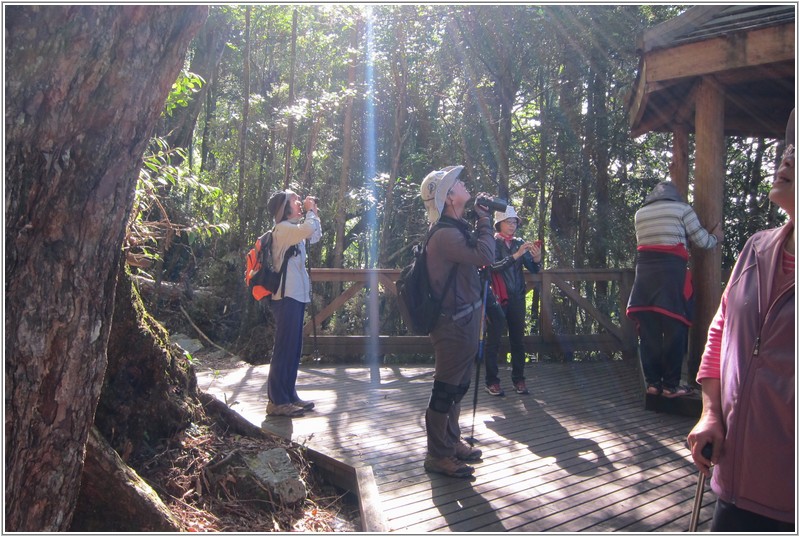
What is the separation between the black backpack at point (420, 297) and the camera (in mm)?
3900

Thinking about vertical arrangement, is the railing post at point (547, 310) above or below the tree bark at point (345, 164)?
below

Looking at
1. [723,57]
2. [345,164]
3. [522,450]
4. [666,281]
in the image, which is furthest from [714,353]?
[345,164]

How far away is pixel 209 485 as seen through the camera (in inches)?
152

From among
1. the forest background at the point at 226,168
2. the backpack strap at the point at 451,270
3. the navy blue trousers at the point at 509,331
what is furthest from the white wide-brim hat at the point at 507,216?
the forest background at the point at 226,168

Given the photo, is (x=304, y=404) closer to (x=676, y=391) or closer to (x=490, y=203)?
(x=490, y=203)

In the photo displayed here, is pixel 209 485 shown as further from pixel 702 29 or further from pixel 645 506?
pixel 702 29

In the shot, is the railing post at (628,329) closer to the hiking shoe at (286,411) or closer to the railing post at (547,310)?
the railing post at (547,310)

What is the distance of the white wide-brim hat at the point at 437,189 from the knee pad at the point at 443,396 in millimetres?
963

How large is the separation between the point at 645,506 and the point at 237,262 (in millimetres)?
11747

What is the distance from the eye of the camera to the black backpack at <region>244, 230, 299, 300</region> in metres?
5.19

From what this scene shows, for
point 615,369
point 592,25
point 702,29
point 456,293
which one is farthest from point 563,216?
point 456,293

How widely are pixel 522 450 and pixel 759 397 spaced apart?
285cm

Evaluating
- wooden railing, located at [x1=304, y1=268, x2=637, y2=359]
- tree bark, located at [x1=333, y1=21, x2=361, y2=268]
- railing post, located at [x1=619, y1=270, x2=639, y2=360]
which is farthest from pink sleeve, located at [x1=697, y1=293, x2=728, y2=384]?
tree bark, located at [x1=333, y1=21, x2=361, y2=268]

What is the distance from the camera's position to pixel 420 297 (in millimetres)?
3951
